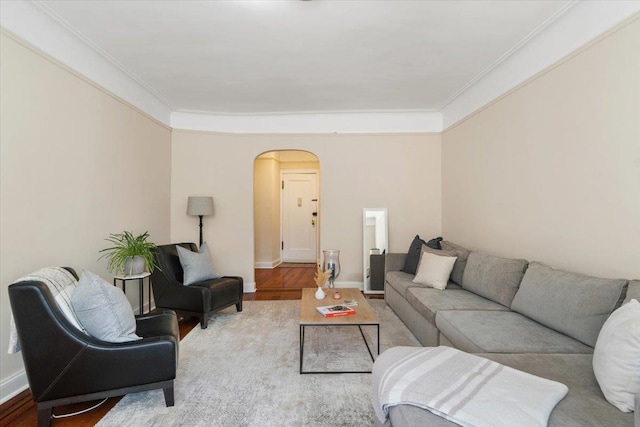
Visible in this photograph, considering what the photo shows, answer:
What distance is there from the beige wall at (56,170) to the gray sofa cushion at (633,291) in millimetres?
3805

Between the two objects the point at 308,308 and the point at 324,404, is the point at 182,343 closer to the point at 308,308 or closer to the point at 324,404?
the point at 308,308

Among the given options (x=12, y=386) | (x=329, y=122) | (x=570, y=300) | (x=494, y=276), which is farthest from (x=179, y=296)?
(x=570, y=300)

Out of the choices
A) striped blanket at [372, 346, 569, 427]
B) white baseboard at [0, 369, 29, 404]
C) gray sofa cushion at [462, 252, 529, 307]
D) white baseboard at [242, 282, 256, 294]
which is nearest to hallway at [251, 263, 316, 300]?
white baseboard at [242, 282, 256, 294]

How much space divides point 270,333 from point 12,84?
2912 millimetres

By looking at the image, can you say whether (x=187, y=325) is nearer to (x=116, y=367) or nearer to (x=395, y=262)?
(x=116, y=367)

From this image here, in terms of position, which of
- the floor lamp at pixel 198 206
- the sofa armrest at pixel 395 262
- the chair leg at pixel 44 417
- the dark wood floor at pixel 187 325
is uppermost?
the floor lamp at pixel 198 206

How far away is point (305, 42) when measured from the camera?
118 inches

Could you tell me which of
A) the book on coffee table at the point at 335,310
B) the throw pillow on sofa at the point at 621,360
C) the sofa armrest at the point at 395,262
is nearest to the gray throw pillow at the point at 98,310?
the book on coffee table at the point at 335,310

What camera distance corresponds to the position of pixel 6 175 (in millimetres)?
2211

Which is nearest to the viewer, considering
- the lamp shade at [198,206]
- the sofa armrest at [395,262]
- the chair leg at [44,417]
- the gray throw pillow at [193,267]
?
the chair leg at [44,417]

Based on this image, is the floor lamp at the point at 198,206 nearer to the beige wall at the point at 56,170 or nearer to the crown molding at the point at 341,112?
the beige wall at the point at 56,170

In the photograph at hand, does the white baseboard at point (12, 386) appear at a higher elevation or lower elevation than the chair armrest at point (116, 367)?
lower

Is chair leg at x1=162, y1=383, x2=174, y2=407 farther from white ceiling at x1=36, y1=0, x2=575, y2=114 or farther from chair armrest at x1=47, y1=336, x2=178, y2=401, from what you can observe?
white ceiling at x1=36, y1=0, x2=575, y2=114

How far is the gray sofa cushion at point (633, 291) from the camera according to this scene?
168cm
